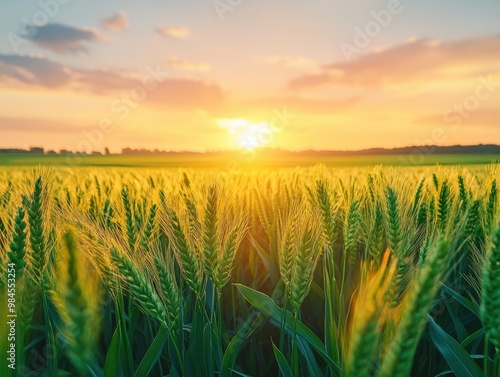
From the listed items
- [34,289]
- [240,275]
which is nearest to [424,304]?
[34,289]

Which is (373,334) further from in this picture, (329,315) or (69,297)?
(329,315)

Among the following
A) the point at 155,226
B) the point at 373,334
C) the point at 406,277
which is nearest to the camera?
the point at 373,334

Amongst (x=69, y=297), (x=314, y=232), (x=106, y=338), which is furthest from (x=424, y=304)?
(x=106, y=338)

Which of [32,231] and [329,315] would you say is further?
[329,315]

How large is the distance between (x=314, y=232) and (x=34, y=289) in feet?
3.23

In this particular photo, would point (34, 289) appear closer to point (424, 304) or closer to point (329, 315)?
point (329, 315)

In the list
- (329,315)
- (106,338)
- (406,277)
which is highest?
(406,277)

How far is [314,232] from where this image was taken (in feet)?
5.25

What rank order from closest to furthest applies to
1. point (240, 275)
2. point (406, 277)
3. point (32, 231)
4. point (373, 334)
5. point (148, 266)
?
point (373, 334), point (32, 231), point (148, 266), point (406, 277), point (240, 275)

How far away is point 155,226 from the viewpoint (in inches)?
80.8

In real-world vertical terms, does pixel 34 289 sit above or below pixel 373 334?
below

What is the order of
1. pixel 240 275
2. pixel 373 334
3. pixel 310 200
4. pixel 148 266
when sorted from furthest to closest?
pixel 240 275, pixel 310 200, pixel 148 266, pixel 373 334

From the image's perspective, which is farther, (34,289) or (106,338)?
(106,338)

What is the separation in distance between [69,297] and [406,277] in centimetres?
123
